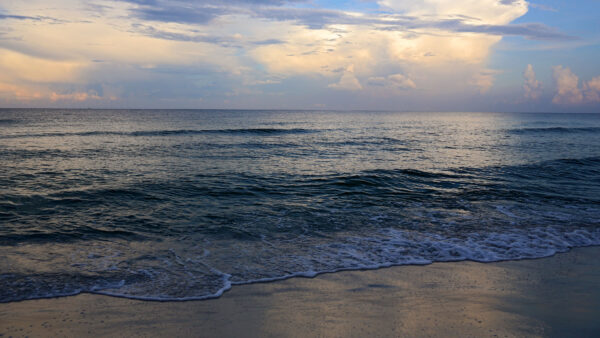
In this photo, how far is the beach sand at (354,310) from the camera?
436cm

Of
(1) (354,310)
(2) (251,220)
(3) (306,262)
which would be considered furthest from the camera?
(2) (251,220)

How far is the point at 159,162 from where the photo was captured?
61.3 ft

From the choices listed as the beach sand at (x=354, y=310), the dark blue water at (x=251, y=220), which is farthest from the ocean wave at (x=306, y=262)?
the beach sand at (x=354, y=310)

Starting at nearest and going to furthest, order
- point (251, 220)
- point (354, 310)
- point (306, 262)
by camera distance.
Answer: point (354, 310), point (306, 262), point (251, 220)

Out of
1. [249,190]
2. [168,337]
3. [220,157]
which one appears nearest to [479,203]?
[249,190]

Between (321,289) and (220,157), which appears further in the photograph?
(220,157)

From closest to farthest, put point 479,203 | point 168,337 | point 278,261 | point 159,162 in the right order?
point 168,337 → point 278,261 → point 479,203 → point 159,162

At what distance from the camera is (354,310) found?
16.0ft

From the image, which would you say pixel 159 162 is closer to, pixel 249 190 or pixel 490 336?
pixel 249 190

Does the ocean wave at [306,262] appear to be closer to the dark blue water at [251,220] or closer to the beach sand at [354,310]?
the dark blue water at [251,220]

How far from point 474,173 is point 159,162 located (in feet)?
51.4

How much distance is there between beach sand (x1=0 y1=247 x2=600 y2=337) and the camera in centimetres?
436

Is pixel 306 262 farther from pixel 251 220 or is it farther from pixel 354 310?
pixel 251 220

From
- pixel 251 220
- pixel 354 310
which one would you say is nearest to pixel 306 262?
pixel 354 310
